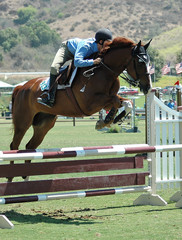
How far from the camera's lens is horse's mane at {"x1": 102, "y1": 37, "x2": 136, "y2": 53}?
22.9 ft

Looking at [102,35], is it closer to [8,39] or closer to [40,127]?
[40,127]

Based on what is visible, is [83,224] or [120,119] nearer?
[83,224]

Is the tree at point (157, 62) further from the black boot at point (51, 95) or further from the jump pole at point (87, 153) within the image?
the jump pole at point (87, 153)

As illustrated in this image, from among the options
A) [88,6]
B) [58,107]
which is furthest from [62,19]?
[58,107]

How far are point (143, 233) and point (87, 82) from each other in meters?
2.62

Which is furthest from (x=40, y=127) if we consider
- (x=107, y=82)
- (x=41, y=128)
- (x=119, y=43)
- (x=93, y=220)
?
(x=93, y=220)

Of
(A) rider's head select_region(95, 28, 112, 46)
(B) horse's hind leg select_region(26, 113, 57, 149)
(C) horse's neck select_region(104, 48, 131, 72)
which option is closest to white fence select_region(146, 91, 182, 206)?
(C) horse's neck select_region(104, 48, 131, 72)

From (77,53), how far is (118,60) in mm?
541

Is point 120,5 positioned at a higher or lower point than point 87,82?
lower

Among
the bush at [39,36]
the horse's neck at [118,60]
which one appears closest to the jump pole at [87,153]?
the horse's neck at [118,60]

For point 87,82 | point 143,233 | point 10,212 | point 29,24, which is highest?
point 87,82

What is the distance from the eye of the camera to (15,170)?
5.54 metres

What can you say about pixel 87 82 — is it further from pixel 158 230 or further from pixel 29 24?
pixel 29 24

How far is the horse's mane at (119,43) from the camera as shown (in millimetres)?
6973
